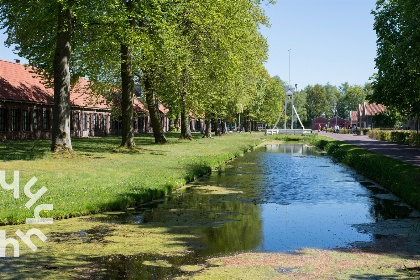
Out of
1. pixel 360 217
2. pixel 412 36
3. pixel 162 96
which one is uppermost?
pixel 412 36

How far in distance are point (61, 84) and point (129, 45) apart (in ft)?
15.9

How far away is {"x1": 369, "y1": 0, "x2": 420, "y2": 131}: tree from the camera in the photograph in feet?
83.8

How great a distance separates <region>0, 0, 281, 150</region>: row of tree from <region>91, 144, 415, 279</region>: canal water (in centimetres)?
884

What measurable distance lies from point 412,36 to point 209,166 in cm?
1314

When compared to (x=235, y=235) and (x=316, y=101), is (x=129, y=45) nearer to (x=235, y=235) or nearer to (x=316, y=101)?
(x=235, y=235)

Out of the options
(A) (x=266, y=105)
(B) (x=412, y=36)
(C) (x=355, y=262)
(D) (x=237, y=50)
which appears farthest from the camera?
(A) (x=266, y=105)

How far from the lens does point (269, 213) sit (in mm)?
14461

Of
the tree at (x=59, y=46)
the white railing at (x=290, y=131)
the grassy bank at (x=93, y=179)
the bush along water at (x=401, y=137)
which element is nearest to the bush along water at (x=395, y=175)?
the grassy bank at (x=93, y=179)

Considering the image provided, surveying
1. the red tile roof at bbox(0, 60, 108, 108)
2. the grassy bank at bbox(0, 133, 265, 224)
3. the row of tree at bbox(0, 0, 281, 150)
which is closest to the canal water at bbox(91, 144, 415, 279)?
the grassy bank at bbox(0, 133, 265, 224)

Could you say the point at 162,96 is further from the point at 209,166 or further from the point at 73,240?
the point at 73,240

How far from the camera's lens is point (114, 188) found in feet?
53.8

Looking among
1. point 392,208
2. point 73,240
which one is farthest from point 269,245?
point 392,208

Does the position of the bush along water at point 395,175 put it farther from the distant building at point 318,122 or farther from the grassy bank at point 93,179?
the distant building at point 318,122

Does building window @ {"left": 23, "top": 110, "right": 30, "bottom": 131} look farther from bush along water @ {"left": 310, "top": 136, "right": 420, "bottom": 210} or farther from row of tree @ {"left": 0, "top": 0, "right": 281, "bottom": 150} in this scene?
bush along water @ {"left": 310, "top": 136, "right": 420, "bottom": 210}
